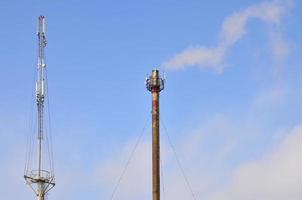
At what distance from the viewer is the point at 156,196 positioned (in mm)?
50875

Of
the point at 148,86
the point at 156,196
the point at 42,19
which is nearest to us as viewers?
the point at 156,196

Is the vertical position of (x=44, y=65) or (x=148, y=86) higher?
(x=44, y=65)

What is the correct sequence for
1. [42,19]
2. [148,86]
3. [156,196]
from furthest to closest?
[42,19], [148,86], [156,196]

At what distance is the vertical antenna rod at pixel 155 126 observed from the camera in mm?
51250

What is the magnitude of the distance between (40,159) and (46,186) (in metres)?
3.25

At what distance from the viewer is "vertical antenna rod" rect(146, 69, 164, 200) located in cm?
5125


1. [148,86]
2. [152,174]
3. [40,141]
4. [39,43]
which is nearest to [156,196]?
[152,174]

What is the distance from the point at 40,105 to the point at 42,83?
2.54 meters

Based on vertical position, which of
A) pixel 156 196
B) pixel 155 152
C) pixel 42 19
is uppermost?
pixel 42 19

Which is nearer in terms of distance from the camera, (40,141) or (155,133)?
(155,133)

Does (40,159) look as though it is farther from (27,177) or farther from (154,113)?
(154,113)

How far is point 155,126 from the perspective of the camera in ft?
175

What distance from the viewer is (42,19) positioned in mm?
67062

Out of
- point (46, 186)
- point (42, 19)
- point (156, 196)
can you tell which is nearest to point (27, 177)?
point (46, 186)
